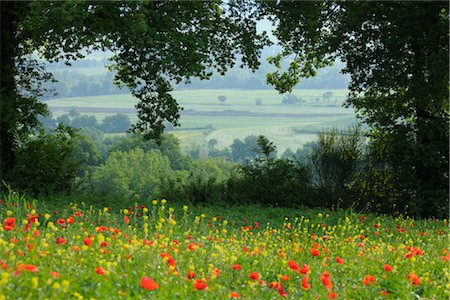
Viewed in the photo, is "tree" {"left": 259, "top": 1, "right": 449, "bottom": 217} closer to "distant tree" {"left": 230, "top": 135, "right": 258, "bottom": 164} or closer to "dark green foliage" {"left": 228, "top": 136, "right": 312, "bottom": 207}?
"dark green foliage" {"left": 228, "top": 136, "right": 312, "bottom": 207}

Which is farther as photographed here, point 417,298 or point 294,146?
point 294,146

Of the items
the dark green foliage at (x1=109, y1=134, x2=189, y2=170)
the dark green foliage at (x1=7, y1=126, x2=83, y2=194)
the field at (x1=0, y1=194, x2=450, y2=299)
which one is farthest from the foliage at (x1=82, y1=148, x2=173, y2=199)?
the field at (x1=0, y1=194, x2=450, y2=299)

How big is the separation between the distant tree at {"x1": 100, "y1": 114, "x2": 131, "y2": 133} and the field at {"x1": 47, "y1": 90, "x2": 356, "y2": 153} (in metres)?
1.30

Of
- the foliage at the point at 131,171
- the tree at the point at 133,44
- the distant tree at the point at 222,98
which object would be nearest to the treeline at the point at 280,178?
the tree at the point at 133,44

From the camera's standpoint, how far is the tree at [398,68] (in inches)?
601

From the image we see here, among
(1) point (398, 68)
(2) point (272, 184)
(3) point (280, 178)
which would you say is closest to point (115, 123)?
(3) point (280, 178)

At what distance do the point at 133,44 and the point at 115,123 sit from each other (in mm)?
61417

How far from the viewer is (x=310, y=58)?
677 inches

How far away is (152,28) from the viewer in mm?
12898

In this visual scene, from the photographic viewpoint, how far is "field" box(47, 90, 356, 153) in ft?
237

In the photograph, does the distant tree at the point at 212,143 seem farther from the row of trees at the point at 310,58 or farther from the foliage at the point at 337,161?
the foliage at the point at 337,161

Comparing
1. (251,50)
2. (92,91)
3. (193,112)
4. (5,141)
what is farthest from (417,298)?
(193,112)

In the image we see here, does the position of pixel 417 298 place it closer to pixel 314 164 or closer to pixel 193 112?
pixel 314 164

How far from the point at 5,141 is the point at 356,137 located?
32.3ft
